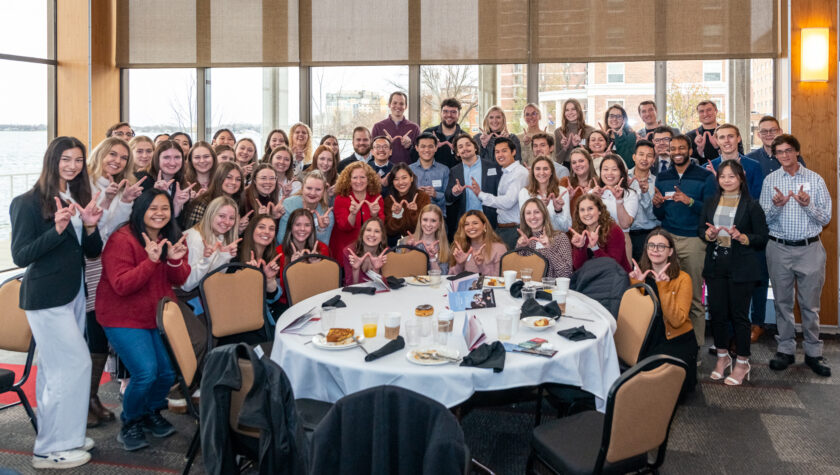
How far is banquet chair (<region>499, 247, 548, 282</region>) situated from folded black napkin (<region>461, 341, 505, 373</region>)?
2034 millimetres

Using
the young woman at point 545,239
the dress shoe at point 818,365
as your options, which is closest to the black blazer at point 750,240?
the dress shoe at point 818,365

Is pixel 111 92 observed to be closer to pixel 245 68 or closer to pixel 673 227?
pixel 245 68

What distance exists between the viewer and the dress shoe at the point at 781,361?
17.8 ft

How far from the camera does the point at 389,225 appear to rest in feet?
19.3

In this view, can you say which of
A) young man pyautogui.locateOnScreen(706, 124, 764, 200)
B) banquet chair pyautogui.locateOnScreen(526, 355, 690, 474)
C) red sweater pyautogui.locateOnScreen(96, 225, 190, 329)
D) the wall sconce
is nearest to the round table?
banquet chair pyautogui.locateOnScreen(526, 355, 690, 474)

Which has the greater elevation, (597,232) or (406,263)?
(597,232)

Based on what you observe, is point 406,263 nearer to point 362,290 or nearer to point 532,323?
point 362,290

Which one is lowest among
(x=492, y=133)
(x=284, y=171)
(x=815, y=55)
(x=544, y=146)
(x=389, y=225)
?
(x=389, y=225)

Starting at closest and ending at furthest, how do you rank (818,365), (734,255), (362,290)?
(362,290), (734,255), (818,365)

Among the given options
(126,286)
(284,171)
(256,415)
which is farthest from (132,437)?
Result: (284,171)

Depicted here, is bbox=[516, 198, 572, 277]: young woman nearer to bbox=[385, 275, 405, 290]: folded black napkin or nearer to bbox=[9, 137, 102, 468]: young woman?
bbox=[385, 275, 405, 290]: folded black napkin

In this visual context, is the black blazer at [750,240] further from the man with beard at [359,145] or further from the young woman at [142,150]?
the young woman at [142,150]

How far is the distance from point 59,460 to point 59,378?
481 millimetres

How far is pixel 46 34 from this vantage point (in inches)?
330
